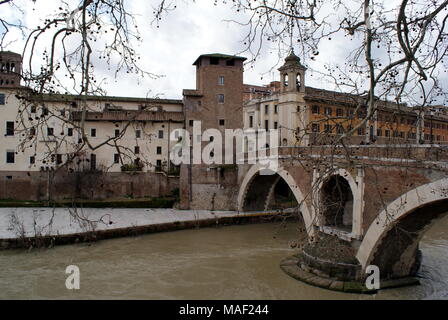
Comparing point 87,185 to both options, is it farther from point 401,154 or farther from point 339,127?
point 339,127

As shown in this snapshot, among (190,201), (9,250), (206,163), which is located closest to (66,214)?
(9,250)

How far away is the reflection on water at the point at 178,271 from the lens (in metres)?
8.93

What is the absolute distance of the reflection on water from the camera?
352 inches

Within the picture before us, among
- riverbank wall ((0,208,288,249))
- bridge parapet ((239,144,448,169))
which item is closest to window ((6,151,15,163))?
riverbank wall ((0,208,288,249))

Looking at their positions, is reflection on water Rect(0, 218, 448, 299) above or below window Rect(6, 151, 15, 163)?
below

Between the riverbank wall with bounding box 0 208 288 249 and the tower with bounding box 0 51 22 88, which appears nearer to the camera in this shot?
the tower with bounding box 0 51 22 88

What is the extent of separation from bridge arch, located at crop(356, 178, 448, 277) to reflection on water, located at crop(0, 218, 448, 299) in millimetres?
659

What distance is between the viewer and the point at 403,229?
7832mm

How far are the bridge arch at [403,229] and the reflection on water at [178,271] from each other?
2.16ft

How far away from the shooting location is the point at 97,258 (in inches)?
461

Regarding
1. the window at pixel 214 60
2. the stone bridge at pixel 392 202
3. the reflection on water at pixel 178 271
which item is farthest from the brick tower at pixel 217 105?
the stone bridge at pixel 392 202

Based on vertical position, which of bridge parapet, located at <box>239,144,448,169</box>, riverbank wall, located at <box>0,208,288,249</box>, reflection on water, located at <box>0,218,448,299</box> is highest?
bridge parapet, located at <box>239,144,448,169</box>

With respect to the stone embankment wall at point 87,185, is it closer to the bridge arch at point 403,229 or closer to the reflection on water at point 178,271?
the reflection on water at point 178,271

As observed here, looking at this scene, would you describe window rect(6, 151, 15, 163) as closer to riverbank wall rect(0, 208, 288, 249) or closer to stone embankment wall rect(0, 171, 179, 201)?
stone embankment wall rect(0, 171, 179, 201)
